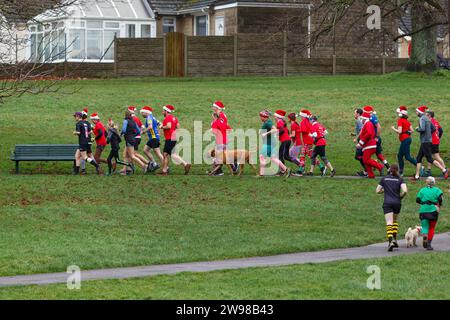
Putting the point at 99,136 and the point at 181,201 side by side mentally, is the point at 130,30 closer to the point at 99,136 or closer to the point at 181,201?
the point at 99,136

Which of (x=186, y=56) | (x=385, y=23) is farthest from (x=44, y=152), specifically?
(x=385, y=23)

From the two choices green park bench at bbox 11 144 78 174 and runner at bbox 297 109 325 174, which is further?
green park bench at bbox 11 144 78 174

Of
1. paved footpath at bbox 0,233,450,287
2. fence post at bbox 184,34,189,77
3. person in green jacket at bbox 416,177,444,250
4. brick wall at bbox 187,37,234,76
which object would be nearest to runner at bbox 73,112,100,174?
paved footpath at bbox 0,233,450,287

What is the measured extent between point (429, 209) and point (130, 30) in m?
37.7

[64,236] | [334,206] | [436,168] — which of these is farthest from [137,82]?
[64,236]

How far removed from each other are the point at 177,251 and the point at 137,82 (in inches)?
1068

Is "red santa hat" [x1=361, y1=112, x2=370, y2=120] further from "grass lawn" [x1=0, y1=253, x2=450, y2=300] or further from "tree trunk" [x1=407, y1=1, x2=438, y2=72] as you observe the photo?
"tree trunk" [x1=407, y1=1, x2=438, y2=72]

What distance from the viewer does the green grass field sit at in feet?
61.5

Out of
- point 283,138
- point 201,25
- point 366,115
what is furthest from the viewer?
point 201,25

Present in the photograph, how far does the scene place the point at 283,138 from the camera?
94.7ft

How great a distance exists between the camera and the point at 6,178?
27453mm

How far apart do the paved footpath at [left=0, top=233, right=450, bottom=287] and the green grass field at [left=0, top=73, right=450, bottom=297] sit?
1.25 feet

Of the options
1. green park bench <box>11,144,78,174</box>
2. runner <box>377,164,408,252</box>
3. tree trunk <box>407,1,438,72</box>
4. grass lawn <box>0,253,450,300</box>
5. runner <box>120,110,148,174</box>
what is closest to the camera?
grass lawn <box>0,253,450,300</box>

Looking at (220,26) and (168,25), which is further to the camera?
(168,25)
